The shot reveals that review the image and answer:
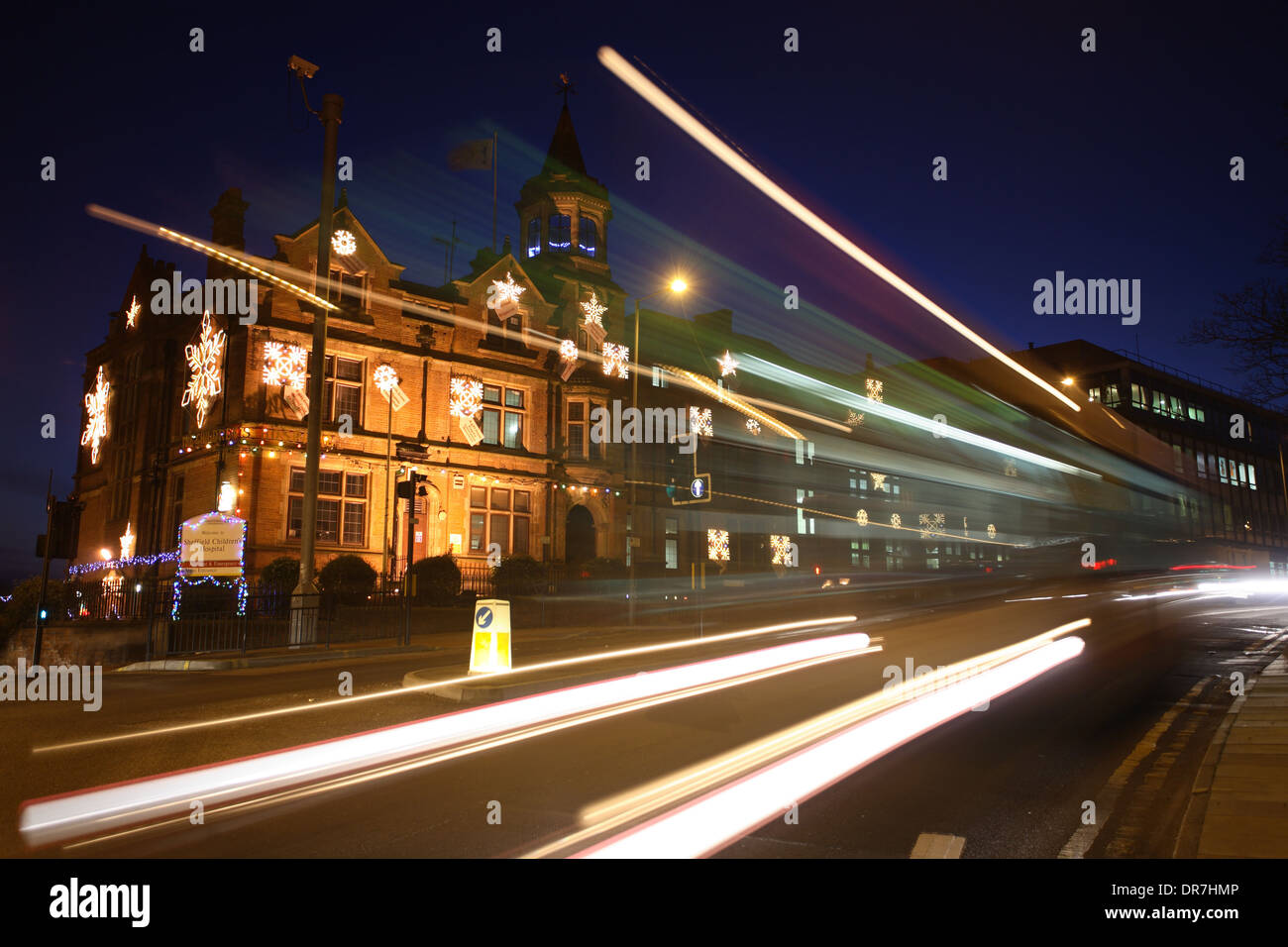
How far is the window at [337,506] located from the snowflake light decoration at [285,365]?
10.5 ft

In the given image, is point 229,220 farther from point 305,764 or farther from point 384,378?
point 305,764

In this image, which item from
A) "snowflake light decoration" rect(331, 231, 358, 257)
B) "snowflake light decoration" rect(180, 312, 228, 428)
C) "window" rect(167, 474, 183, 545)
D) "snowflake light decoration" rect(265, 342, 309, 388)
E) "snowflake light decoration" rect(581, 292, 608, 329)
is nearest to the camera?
"snowflake light decoration" rect(265, 342, 309, 388)

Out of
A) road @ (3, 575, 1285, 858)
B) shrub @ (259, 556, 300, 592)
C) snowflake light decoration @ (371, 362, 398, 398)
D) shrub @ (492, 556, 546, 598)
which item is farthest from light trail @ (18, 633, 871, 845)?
snowflake light decoration @ (371, 362, 398, 398)

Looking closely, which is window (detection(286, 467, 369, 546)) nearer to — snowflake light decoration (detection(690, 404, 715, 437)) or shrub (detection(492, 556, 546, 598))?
shrub (detection(492, 556, 546, 598))

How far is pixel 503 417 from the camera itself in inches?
1394

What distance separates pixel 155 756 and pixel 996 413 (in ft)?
150

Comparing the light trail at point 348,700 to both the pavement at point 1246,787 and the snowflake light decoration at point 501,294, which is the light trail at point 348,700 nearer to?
the pavement at point 1246,787

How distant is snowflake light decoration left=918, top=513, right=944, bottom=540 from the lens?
46094 millimetres

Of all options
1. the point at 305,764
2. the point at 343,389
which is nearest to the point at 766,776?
the point at 305,764

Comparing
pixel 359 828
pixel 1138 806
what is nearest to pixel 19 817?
pixel 359 828

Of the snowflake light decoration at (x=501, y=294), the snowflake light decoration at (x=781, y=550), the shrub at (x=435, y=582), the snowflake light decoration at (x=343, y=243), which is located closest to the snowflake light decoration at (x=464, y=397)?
the snowflake light decoration at (x=501, y=294)

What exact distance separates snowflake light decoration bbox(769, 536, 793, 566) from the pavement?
36.6 metres

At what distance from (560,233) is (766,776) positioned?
36.5m

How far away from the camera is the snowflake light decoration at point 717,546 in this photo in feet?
141
